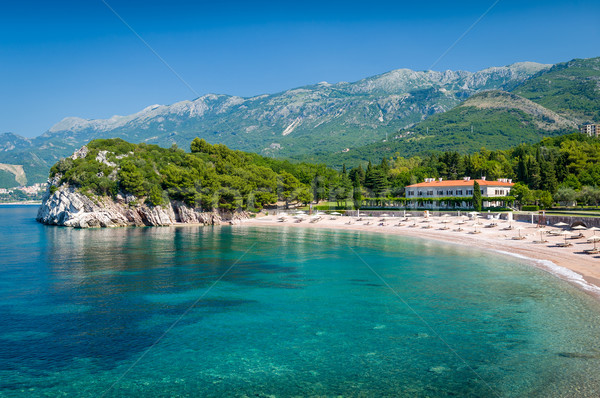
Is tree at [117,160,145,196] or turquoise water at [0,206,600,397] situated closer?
turquoise water at [0,206,600,397]

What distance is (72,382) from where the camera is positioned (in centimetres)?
1430

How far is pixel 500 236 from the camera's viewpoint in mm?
51312

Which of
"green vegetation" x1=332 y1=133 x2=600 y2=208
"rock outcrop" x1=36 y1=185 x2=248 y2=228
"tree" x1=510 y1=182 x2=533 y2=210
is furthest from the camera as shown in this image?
"rock outcrop" x1=36 y1=185 x2=248 y2=228

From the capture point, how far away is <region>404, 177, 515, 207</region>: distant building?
86625 millimetres

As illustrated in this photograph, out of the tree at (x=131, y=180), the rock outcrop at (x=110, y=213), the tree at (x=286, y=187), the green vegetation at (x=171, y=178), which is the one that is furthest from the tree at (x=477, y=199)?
the tree at (x=131, y=180)

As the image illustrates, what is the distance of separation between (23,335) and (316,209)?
8924 centimetres

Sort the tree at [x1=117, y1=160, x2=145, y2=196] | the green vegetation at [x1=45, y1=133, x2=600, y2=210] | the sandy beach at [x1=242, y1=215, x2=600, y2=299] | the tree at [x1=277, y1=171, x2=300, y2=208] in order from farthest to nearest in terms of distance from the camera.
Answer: the tree at [x1=277, y1=171, x2=300, y2=208] → the tree at [x1=117, y1=160, x2=145, y2=196] → the green vegetation at [x1=45, y1=133, x2=600, y2=210] → the sandy beach at [x1=242, y1=215, x2=600, y2=299]

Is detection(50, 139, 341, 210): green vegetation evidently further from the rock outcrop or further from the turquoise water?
the turquoise water

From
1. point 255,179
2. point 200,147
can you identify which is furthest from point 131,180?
point 200,147

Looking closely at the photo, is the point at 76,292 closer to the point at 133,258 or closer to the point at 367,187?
the point at 133,258

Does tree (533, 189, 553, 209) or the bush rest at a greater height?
tree (533, 189, 553, 209)

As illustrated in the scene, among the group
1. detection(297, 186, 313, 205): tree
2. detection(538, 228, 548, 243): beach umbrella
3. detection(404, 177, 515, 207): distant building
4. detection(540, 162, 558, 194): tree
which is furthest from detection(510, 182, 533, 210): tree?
A: detection(297, 186, 313, 205): tree

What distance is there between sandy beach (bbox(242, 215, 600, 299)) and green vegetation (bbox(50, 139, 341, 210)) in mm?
9368

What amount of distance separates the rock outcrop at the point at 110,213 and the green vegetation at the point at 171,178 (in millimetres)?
1727
